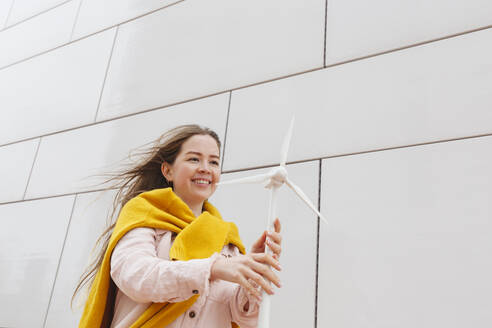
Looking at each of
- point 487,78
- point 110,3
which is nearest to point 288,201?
point 487,78

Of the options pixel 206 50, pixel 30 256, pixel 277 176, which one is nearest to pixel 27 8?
pixel 206 50

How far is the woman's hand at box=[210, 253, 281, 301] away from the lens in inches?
30.3

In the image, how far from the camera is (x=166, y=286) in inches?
31.9

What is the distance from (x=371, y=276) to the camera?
3.96 feet

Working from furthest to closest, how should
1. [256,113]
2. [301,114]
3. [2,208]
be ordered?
→ [2,208]
[256,113]
[301,114]

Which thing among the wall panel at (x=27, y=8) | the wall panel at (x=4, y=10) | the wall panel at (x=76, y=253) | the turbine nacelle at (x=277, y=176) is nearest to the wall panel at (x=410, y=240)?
the turbine nacelle at (x=277, y=176)

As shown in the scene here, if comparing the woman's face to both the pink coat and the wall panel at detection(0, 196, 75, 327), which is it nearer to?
the pink coat

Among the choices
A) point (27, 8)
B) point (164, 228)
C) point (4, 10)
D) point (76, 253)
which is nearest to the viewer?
point (164, 228)

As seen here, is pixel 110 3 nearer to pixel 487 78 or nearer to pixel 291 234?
pixel 291 234

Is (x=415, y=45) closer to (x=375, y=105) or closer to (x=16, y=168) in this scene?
(x=375, y=105)

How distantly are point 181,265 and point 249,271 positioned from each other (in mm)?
139

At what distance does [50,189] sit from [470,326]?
1.88m

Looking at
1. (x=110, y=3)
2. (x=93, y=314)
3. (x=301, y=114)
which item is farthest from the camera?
(x=110, y=3)

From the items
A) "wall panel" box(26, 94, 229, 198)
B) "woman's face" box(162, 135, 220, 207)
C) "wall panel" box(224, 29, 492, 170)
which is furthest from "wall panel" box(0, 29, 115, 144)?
"woman's face" box(162, 135, 220, 207)
